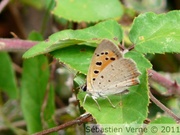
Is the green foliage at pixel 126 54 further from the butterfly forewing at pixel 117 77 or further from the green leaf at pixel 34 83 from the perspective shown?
the green leaf at pixel 34 83

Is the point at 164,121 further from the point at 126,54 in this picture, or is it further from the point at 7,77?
the point at 7,77

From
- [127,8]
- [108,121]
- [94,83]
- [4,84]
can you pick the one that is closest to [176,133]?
[108,121]

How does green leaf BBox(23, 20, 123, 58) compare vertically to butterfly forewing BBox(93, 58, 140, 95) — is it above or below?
above

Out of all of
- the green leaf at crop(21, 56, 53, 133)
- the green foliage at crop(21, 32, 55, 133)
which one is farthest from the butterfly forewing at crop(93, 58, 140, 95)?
the green leaf at crop(21, 56, 53, 133)

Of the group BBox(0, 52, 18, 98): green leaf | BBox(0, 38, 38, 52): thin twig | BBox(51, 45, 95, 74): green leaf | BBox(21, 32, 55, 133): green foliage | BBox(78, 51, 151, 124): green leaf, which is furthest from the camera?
BBox(0, 52, 18, 98): green leaf

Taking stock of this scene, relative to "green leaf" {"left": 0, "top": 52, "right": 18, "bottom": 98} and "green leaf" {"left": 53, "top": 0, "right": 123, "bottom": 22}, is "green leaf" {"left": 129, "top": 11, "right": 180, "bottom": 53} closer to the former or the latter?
"green leaf" {"left": 53, "top": 0, "right": 123, "bottom": 22}

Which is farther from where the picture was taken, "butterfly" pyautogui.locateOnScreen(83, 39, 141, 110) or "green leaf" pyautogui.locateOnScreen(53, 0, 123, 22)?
"green leaf" pyautogui.locateOnScreen(53, 0, 123, 22)

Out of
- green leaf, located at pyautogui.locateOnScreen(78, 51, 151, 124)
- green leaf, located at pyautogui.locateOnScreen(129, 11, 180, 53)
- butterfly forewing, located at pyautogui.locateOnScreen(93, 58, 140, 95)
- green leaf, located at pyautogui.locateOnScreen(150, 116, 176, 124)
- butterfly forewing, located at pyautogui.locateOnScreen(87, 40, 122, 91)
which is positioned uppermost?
green leaf, located at pyautogui.locateOnScreen(129, 11, 180, 53)

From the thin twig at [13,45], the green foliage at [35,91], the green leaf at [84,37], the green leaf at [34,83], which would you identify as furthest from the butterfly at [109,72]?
the green leaf at [34,83]
